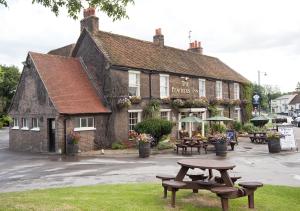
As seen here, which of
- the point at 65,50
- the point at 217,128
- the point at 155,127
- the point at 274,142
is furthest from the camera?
the point at 65,50

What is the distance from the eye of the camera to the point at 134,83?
2727cm

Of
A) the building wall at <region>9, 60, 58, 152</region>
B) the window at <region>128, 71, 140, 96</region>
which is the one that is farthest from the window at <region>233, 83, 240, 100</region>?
the building wall at <region>9, 60, 58, 152</region>

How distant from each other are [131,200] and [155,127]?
14.8 meters

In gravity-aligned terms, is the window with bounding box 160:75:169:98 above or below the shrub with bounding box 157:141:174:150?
above

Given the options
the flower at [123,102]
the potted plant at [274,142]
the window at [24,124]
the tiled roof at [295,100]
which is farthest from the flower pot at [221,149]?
the tiled roof at [295,100]

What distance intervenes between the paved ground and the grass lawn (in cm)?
240

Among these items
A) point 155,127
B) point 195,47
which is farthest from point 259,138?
point 195,47

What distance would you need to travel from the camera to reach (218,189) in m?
8.38

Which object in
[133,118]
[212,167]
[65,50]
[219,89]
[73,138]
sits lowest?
[212,167]

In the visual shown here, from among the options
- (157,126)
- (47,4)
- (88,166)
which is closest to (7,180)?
(88,166)

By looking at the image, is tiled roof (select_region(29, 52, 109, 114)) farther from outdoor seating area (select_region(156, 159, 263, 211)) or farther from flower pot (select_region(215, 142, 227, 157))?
outdoor seating area (select_region(156, 159, 263, 211))

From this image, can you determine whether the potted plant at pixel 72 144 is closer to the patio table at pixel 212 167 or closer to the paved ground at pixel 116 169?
the paved ground at pixel 116 169

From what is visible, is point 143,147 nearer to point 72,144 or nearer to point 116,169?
point 116,169

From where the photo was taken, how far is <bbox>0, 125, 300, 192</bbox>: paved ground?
13.4 m
